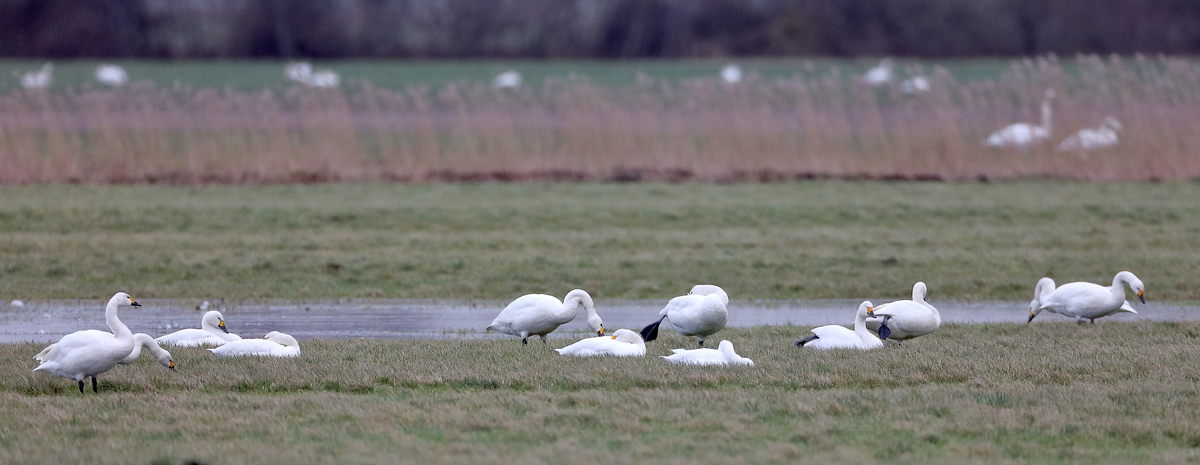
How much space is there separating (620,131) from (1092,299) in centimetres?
1187

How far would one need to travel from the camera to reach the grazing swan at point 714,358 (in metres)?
7.34

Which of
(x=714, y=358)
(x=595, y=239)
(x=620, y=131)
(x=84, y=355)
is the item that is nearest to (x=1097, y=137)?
(x=620, y=131)

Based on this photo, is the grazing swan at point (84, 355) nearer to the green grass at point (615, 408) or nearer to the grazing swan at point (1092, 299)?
the green grass at point (615, 408)

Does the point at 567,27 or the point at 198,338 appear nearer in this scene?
the point at 198,338

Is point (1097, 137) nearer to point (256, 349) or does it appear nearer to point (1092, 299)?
point (1092, 299)

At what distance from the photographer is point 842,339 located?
8.15m

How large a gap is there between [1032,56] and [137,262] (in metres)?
41.9

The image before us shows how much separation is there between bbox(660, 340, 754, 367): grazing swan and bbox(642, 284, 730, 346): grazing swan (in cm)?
59

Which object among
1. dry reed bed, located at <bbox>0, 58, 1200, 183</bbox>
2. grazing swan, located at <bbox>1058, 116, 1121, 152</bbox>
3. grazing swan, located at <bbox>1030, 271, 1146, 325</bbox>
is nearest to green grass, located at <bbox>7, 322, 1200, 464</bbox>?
grazing swan, located at <bbox>1030, 271, 1146, 325</bbox>

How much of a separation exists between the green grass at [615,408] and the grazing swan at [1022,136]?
42.9 feet

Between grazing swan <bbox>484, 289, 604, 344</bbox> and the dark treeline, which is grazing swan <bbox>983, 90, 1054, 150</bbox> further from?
the dark treeline

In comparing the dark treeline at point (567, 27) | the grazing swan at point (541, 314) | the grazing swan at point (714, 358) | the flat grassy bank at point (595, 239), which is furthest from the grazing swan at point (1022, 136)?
the dark treeline at point (567, 27)

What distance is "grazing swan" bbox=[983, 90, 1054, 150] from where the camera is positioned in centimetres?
2050

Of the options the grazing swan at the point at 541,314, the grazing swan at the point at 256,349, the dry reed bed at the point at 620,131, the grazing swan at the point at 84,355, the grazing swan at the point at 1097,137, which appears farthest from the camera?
the grazing swan at the point at 1097,137
